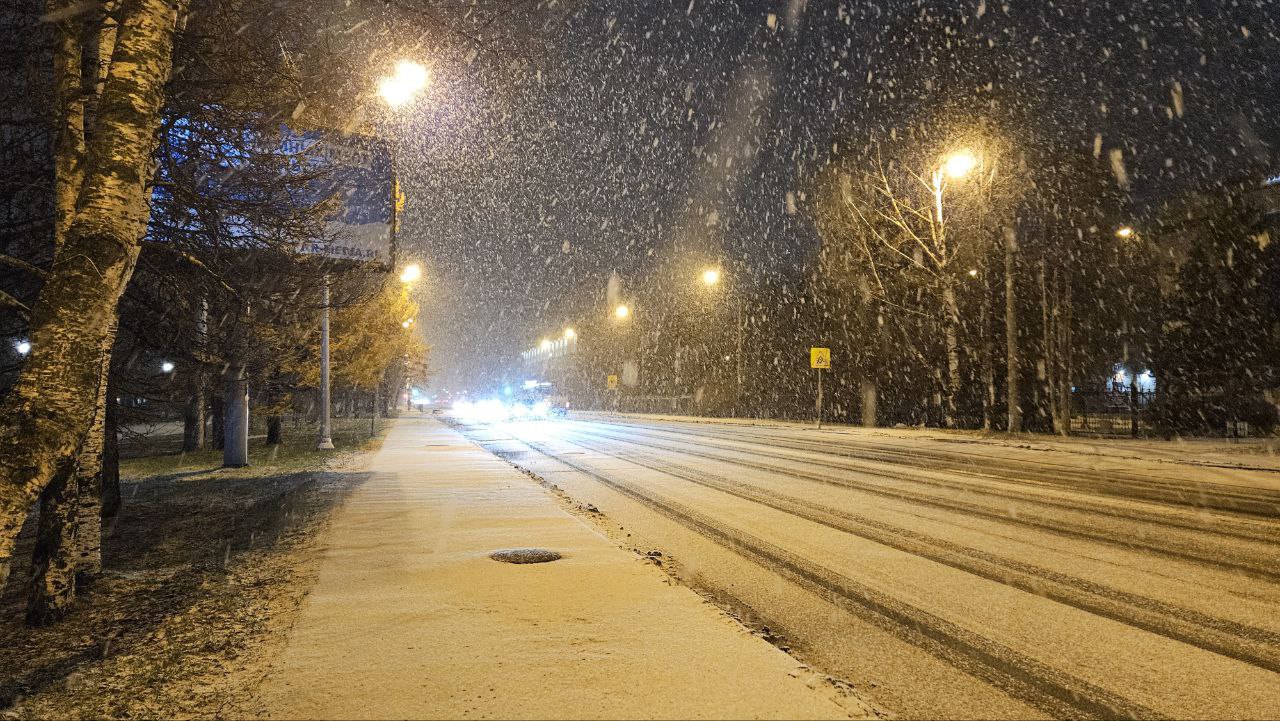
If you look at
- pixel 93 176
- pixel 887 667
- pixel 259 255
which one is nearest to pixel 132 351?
pixel 259 255

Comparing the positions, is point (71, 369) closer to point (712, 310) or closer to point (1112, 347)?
point (1112, 347)

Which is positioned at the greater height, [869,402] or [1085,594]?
[869,402]

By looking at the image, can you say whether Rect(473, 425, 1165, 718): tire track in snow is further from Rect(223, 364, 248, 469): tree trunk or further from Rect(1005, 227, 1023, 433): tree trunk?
Rect(1005, 227, 1023, 433): tree trunk

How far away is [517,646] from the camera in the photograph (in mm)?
3947

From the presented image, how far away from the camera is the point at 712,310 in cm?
5709

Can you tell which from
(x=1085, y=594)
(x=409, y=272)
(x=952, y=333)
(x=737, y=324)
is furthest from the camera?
(x=737, y=324)

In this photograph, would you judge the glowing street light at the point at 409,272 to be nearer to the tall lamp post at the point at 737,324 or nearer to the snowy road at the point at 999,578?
the tall lamp post at the point at 737,324

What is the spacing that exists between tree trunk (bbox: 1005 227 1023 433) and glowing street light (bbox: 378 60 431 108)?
21598mm

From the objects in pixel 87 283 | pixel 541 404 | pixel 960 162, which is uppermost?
pixel 960 162

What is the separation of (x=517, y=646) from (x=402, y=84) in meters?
10.9

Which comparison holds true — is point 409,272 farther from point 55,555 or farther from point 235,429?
point 55,555

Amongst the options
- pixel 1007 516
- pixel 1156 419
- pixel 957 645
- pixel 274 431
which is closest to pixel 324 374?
pixel 274 431

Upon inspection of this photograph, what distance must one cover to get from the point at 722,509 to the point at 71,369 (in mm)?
7577

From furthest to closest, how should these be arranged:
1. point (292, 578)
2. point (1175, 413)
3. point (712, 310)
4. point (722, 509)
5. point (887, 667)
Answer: point (712, 310)
point (1175, 413)
point (722, 509)
point (292, 578)
point (887, 667)
